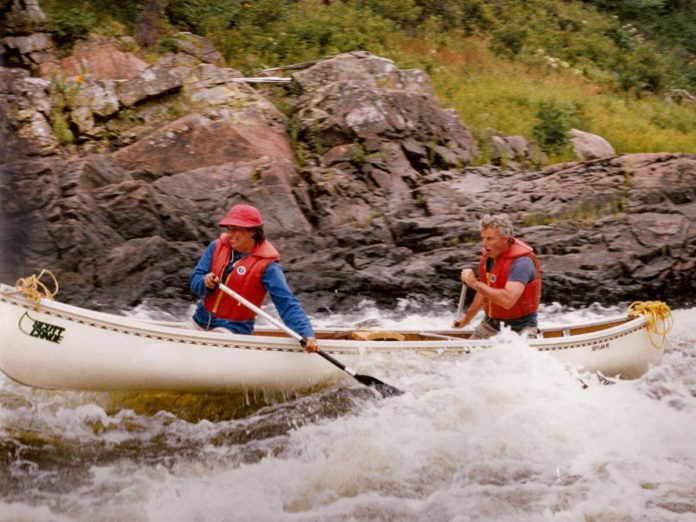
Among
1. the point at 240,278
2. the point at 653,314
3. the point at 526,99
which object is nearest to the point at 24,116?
the point at 240,278

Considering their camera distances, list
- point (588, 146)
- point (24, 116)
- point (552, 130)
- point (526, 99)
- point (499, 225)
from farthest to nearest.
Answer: point (526, 99), point (588, 146), point (552, 130), point (24, 116), point (499, 225)

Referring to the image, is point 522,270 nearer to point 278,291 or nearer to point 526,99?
point 278,291

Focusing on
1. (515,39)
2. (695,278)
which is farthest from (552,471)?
(515,39)

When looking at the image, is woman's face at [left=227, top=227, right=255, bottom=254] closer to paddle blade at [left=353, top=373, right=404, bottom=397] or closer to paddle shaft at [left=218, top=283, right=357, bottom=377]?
paddle shaft at [left=218, top=283, right=357, bottom=377]

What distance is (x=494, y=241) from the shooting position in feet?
22.1

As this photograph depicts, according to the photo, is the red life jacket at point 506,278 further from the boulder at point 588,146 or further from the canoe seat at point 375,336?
the boulder at point 588,146

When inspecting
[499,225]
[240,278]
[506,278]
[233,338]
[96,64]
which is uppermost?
[499,225]

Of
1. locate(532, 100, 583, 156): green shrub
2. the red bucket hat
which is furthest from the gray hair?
locate(532, 100, 583, 156): green shrub

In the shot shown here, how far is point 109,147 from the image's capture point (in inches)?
471

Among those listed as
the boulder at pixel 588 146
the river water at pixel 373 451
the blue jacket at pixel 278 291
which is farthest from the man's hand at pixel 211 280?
the boulder at pixel 588 146

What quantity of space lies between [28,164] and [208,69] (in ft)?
12.3

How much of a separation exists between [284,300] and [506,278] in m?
1.96

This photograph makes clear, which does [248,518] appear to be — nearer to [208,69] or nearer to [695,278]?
[695,278]

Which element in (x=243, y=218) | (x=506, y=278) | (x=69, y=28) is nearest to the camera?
(x=243, y=218)
